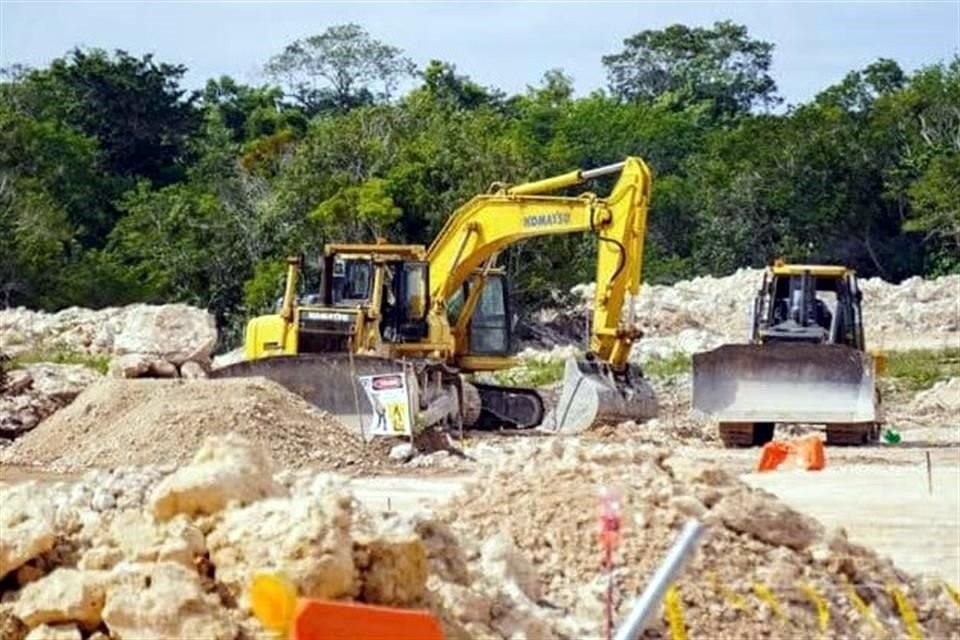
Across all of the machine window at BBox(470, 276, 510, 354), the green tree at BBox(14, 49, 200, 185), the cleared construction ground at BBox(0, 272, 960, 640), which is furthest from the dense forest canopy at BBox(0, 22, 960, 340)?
the cleared construction ground at BBox(0, 272, 960, 640)

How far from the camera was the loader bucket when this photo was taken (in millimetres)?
24250

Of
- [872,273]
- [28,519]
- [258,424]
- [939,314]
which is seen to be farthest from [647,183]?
[872,273]

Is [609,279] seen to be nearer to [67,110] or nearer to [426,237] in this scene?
[426,237]

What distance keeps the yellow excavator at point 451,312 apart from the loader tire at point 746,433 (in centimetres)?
102

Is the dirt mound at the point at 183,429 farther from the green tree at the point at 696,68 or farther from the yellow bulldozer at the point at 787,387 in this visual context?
the green tree at the point at 696,68

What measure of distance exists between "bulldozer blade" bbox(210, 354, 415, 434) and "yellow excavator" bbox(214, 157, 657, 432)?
0.02 metres

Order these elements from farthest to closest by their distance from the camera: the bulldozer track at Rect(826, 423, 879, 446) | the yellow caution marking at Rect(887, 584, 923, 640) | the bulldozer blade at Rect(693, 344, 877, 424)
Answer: the bulldozer track at Rect(826, 423, 879, 446) → the bulldozer blade at Rect(693, 344, 877, 424) → the yellow caution marking at Rect(887, 584, 923, 640)

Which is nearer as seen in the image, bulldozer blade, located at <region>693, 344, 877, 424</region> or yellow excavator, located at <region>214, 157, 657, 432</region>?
bulldozer blade, located at <region>693, 344, 877, 424</region>

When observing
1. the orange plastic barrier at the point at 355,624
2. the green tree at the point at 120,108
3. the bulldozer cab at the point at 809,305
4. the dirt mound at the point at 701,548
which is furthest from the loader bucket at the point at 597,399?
the green tree at the point at 120,108

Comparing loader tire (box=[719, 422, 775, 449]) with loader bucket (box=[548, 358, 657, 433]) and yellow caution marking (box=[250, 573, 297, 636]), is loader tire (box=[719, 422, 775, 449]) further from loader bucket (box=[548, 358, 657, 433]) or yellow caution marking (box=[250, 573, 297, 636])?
yellow caution marking (box=[250, 573, 297, 636])

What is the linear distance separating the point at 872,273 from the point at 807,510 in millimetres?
49751

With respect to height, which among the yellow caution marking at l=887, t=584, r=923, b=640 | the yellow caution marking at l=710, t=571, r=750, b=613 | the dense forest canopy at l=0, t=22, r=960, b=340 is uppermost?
the dense forest canopy at l=0, t=22, r=960, b=340

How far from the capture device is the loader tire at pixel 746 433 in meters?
24.4

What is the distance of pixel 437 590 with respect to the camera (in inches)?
362
